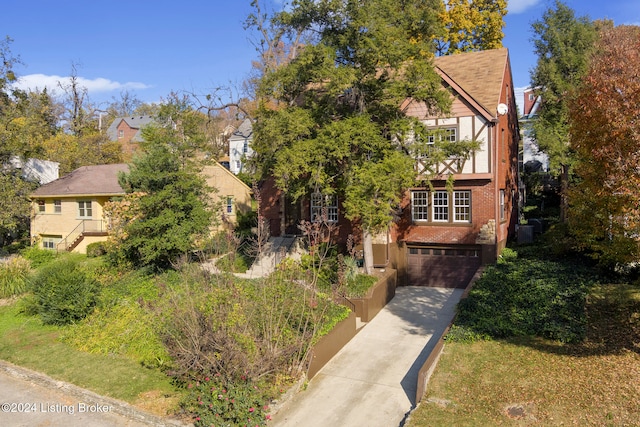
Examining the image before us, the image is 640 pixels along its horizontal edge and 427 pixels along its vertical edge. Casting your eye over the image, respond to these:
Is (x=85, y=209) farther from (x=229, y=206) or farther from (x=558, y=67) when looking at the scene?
(x=558, y=67)

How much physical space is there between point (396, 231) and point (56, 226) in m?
23.2

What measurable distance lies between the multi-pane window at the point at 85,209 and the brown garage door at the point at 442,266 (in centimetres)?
2090

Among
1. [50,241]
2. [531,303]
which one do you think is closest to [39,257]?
[50,241]

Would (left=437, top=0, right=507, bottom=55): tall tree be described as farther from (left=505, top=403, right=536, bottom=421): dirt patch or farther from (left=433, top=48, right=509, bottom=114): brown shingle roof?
(left=505, top=403, right=536, bottom=421): dirt patch

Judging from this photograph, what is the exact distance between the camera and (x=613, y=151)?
968 cm

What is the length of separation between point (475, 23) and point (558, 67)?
36.2 ft

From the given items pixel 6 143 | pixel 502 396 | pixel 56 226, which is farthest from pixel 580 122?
pixel 56 226

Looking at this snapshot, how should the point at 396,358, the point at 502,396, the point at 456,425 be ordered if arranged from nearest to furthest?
the point at 456,425
the point at 502,396
the point at 396,358

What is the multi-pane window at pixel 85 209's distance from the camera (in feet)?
95.7

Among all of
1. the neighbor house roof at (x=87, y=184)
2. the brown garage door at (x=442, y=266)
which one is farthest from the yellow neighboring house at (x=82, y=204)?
the brown garage door at (x=442, y=266)

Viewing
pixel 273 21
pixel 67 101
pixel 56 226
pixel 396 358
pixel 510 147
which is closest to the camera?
pixel 396 358

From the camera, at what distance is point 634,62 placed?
31.6 ft

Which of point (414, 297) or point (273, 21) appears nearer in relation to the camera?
point (273, 21)

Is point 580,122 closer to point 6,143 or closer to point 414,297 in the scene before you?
point 414,297
